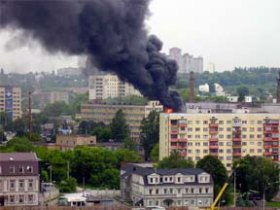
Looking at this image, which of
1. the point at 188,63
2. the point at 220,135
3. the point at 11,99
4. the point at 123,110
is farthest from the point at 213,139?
the point at 188,63

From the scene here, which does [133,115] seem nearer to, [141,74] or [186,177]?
[141,74]

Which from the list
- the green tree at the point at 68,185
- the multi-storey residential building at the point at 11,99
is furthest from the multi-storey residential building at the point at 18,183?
the multi-storey residential building at the point at 11,99

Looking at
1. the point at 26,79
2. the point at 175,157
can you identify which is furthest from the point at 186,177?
the point at 26,79

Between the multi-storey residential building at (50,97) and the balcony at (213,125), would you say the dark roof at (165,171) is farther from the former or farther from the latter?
the multi-storey residential building at (50,97)

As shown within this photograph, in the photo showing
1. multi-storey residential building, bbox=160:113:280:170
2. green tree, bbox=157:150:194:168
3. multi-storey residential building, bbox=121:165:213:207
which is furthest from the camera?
multi-storey residential building, bbox=160:113:280:170

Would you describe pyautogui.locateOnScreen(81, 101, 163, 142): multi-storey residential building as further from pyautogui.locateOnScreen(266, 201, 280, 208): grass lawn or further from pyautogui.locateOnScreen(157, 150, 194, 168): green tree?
pyautogui.locateOnScreen(266, 201, 280, 208): grass lawn

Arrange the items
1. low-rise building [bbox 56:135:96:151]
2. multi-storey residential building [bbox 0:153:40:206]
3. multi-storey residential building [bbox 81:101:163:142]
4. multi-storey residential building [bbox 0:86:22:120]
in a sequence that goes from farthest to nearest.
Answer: multi-storey residential building [bbox 0:86:22:120], multi-storey residential building [bbox 81:101:163:142], low-rise building [bbox 56:135:96:151], multi-storey residential building [bbox 0:153:40:206]

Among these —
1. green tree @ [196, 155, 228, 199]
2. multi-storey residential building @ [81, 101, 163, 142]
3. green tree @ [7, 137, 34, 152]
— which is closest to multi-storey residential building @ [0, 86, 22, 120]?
multi-storey residential building @ [81, 101, 163, 142]

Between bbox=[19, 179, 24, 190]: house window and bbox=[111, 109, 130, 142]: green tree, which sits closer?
bbox=[19, 179, 24, 190]: house window
